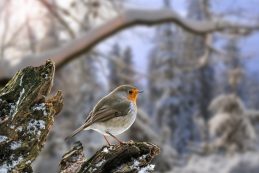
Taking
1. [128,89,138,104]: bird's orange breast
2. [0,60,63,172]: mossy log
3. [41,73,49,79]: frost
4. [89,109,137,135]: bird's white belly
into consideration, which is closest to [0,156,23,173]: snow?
[0,60,63,172]: mossy log

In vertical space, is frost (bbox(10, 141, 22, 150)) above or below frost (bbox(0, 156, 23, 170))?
above

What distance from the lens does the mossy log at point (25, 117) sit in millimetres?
1739

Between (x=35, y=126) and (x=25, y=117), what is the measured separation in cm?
5

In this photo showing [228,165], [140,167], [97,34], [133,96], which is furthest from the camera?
[228,165]

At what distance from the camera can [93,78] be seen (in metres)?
22.4

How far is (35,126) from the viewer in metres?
1.81

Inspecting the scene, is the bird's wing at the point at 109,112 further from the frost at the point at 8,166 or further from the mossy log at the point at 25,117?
the frost at the point at 8,166

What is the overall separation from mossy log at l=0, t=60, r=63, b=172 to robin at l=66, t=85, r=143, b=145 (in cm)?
43

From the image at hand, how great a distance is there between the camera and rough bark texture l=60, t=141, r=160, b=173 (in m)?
1.83

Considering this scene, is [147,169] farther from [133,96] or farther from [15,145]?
[133,96]

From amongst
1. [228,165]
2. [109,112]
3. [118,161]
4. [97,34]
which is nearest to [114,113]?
[109,112]

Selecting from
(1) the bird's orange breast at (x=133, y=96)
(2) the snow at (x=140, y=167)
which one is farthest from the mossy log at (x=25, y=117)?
(1) the bird's orange breast at (x=133, y=96)

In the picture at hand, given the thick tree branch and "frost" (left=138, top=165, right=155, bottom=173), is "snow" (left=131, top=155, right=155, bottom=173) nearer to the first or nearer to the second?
"frost" (left=138, top=165, right=155, bottom=173)

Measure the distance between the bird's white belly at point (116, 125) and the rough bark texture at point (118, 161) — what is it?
38 cm
